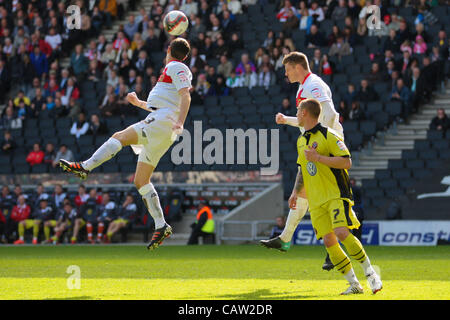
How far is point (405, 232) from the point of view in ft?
64.4

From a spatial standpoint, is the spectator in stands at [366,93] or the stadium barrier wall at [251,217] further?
the spectator in stands at [366,93]

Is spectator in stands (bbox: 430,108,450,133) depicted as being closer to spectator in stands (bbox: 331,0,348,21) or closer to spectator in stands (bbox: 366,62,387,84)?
spectator in stands (bbox: 366,62,387,84)

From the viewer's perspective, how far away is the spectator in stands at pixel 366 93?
74.0 ft

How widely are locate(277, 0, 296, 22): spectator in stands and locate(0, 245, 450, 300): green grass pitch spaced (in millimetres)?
9955

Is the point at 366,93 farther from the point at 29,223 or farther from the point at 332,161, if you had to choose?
the point at 332,161

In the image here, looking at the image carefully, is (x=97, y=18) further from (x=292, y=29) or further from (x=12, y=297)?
(x=12, y=297)

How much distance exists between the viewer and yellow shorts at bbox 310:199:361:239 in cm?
841

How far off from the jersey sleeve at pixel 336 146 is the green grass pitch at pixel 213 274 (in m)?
1.32

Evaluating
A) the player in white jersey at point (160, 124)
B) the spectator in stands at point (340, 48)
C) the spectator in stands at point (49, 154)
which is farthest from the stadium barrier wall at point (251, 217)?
the player in white jersey at point (160, 124)

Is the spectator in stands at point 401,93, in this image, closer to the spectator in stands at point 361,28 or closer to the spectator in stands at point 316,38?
the spectator in stands at point 361,28

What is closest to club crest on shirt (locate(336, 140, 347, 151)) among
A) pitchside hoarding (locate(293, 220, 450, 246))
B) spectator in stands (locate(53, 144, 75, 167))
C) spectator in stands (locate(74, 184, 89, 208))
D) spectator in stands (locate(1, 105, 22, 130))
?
pitchside hoarding (locate(293, 220, 450, 246))

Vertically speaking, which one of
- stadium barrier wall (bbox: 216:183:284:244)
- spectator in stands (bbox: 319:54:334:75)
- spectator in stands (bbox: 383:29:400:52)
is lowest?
stadium barrier wall (bbox: 216:183:284:244)

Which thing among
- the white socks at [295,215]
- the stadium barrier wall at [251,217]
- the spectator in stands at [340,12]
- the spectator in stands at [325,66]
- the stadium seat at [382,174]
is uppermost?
the spectator in stands at [340,12]
